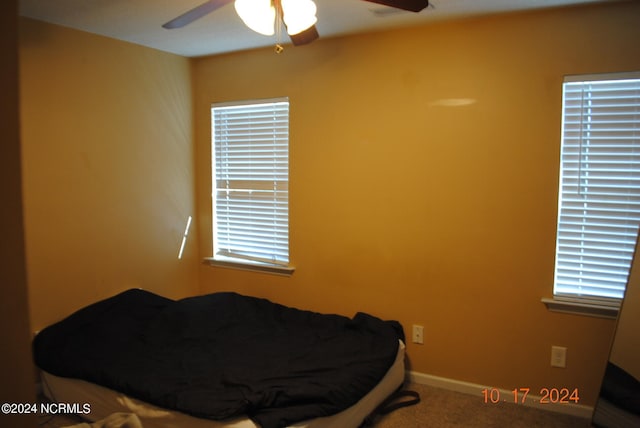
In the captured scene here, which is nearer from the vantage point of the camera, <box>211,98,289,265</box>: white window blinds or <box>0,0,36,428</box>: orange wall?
<box>0,0,36,428</box>: orange wall

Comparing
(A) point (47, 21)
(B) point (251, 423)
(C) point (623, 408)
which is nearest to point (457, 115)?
(C) point (623, 408)

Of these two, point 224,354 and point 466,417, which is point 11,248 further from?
point 466,417

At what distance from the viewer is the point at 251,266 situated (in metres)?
3.56

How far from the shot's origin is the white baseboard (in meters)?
2.52

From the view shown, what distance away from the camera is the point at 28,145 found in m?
2.65

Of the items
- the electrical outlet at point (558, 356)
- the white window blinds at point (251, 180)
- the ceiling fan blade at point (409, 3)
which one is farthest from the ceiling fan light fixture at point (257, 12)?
the electrical outlet at point (558, 356)

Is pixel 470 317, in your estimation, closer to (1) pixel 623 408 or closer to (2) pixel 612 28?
(1) pixel 623 408

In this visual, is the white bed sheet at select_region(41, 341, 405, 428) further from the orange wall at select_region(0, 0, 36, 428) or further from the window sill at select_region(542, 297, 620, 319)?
the orange wall at select_region(0, 0, 36, 428)

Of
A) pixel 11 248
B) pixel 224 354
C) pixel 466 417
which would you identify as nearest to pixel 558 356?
pixel 466 417

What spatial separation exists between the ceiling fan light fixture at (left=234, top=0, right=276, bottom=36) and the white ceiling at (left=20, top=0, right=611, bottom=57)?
2.33 feet

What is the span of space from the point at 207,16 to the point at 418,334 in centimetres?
245

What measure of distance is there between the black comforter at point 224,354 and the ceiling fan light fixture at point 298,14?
1.66 metres

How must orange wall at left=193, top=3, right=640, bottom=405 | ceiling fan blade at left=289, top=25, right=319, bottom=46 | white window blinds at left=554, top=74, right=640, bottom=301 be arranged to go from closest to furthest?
ceiling fan blade at left=289, top=25, right=319, bottom=46 → white window blinds at left=554, top=74, right=640, bottom=301 → orange wall at left=193, top=3, right=640, bottom=405

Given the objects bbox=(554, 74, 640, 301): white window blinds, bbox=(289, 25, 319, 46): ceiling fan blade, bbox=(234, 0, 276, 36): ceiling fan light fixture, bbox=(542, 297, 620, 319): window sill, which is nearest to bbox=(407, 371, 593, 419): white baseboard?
bbox=(542, 297, 620, 319): window sill
